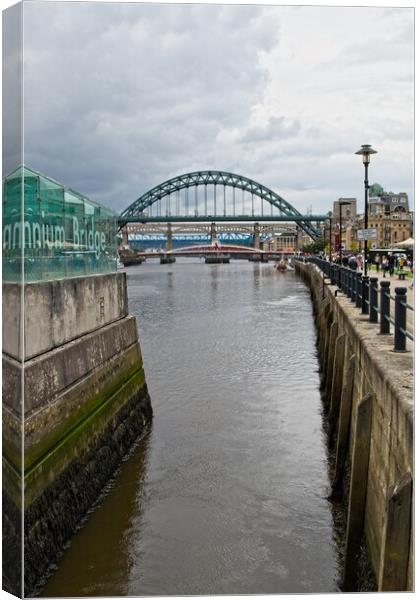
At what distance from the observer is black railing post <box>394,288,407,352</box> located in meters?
7.57

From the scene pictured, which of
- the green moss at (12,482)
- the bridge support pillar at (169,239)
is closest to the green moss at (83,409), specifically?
the green moss at (12,482)

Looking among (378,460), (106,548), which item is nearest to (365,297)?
(378,460)

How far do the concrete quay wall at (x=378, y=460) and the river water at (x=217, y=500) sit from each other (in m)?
0.97

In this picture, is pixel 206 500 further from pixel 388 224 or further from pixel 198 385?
pixel 388 224

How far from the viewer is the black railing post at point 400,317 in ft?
24.8

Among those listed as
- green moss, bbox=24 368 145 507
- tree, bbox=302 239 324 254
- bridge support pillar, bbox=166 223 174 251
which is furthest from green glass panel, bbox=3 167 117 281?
bridge support pillar, bbox=166 223 174 251

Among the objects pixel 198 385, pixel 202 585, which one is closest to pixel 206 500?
pixel 202 585

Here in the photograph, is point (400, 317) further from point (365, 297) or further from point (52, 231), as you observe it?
point (365, 297)

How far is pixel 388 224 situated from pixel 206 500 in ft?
107

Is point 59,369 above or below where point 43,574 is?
above

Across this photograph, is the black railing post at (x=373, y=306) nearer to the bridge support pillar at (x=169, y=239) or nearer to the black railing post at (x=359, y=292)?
the black railing post at (x=359, y=292)

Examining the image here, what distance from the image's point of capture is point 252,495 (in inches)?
423

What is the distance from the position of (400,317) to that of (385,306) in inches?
76.1

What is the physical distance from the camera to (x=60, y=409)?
28.6 feet
